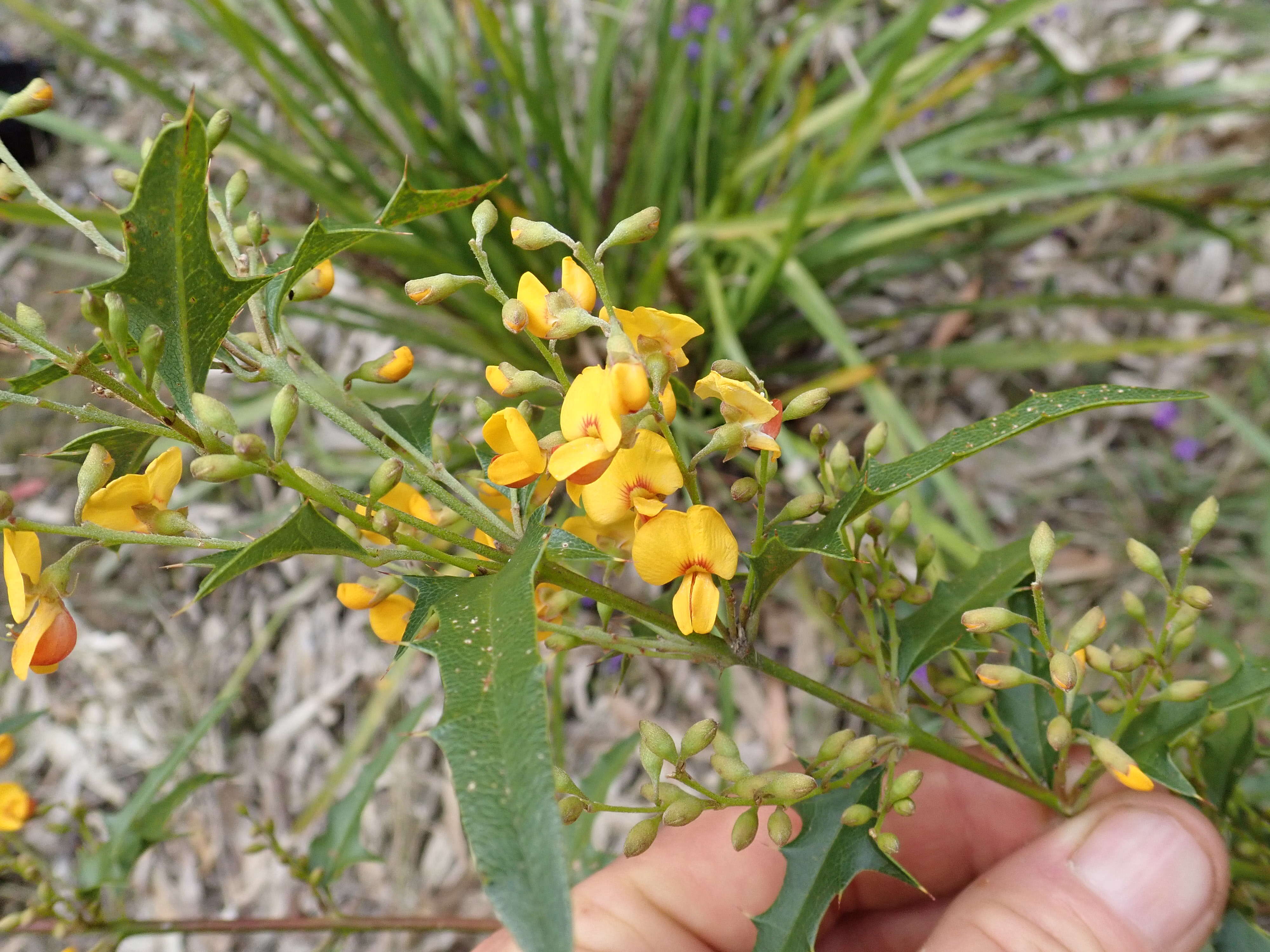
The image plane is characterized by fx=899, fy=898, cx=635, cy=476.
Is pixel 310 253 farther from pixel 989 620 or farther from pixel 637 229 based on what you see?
pixel 989 620

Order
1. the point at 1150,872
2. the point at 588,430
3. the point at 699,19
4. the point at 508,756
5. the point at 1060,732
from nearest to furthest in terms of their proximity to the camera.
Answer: the point at 508,756 → the point at 588,430 → the point at 1060,732 → the point at 1150,872 → the point at 699,19

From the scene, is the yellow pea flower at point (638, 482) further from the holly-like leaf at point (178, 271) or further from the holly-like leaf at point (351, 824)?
the holly-like leaf at point (351, 824)

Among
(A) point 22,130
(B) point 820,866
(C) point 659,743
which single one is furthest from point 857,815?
(A) point 22,130

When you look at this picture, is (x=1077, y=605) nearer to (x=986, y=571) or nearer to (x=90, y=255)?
(x=986, y=571)

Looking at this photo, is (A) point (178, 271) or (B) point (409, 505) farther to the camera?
(B) point (409, 505)

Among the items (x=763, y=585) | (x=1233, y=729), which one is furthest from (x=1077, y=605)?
(x=763, y=585)

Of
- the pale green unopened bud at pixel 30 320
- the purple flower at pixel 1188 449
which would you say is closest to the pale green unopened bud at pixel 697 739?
the pale green unopened bud at pixel 30 320
